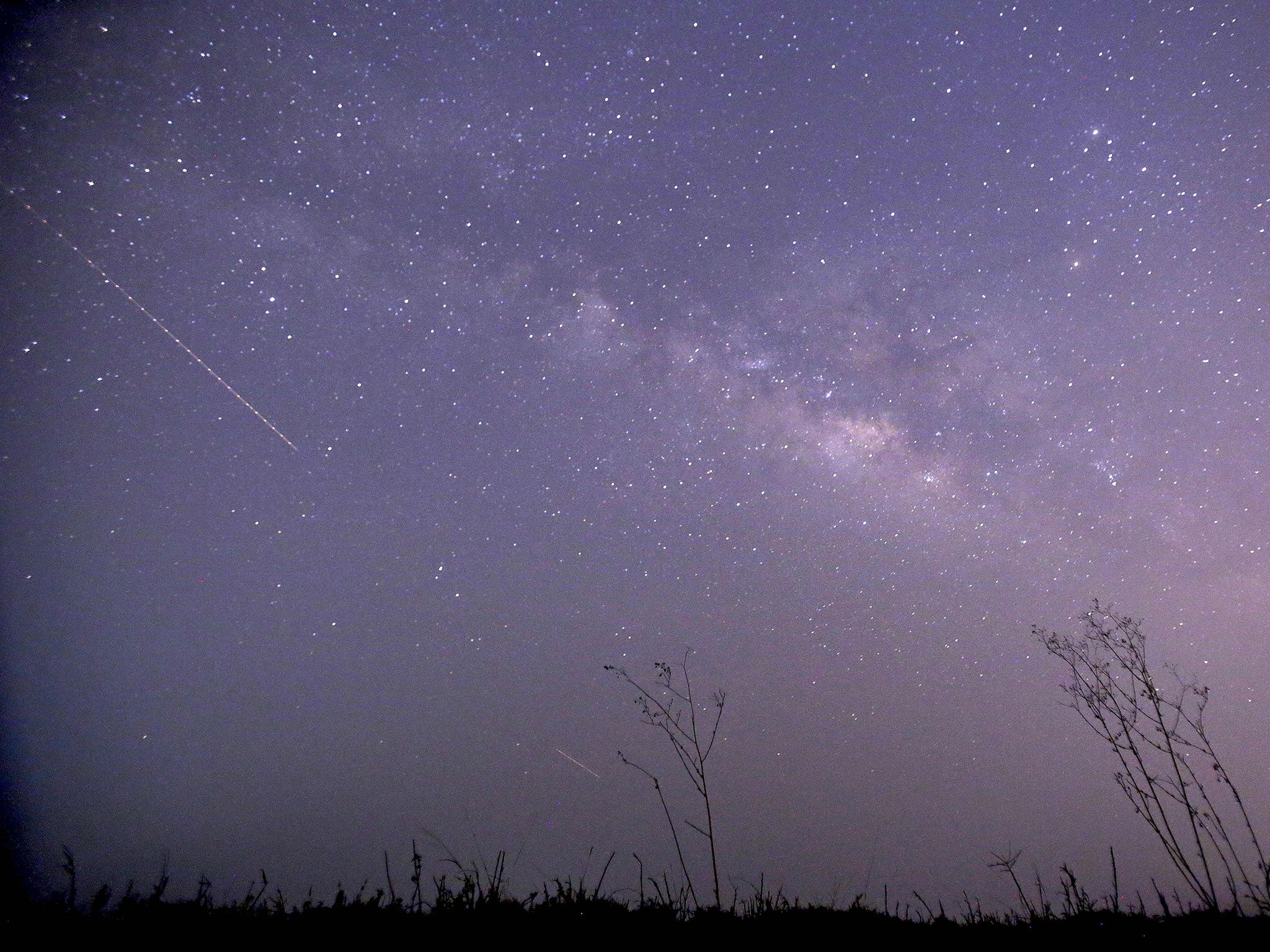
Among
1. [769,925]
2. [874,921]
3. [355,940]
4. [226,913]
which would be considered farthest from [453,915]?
[874,921]

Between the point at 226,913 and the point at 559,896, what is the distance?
1370 millimetres

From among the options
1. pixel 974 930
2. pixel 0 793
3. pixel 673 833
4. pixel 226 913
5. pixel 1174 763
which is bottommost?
pixel 0 793

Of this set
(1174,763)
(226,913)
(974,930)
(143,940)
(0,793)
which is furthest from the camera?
(0,793)

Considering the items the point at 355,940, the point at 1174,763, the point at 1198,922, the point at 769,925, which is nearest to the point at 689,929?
the point at 769,925

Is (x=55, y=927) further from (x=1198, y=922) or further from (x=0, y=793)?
(x=0, y=793)

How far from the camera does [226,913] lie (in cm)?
217

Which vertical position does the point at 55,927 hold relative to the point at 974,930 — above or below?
above

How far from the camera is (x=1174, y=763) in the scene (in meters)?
3.87

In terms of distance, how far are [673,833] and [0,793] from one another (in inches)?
A: 683

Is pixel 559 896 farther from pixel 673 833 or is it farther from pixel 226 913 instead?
pixel 226 913

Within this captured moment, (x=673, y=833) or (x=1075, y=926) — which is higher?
(x=673, y=833)

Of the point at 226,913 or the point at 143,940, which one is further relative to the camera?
the point at 226,913

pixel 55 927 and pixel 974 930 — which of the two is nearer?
pixel 55 927

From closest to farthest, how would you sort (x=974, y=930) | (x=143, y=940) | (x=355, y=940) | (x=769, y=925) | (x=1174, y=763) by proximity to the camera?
(x=143, y=940) < (x=355, y=940) < (x=769, y=925) < (x=974, y=930) < (x=1174, y=763)
